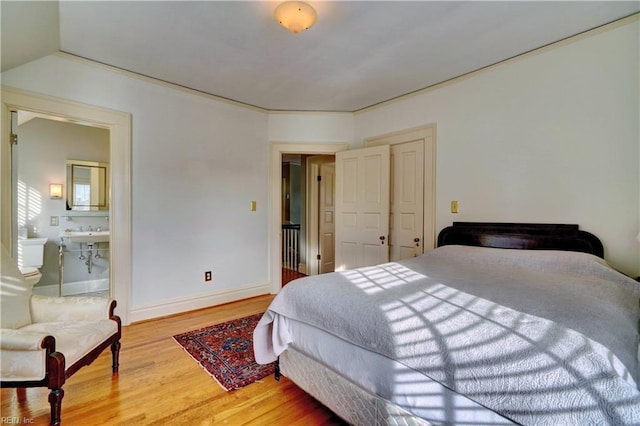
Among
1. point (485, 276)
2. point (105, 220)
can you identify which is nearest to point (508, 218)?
point (485, 276)

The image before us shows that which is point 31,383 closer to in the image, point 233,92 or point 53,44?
point 53,44

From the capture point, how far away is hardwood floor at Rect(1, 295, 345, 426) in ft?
5.11

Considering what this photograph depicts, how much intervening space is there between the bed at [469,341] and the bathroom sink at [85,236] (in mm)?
3125

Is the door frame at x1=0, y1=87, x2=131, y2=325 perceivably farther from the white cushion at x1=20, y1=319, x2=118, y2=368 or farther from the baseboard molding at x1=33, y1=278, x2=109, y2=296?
the baseboard molding at x1=33, y1=278, x2=109, y2=296

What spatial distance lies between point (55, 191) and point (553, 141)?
549cm

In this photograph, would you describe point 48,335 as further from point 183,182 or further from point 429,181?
point 429,181

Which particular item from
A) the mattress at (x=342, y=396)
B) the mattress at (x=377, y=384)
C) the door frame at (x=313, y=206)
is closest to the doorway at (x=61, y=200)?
the door frame at (x=313, y=206)

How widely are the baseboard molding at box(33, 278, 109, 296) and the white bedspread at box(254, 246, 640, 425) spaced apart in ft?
11.6

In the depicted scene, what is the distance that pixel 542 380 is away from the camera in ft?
2.74

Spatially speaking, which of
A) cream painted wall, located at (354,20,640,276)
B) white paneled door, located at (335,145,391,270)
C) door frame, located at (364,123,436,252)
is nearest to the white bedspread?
cream painted wall, located at (354,20,640,276)

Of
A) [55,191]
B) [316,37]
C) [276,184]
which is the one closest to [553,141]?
[316,37]

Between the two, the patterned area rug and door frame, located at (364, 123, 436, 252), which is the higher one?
door frame, located at (364, 123, 436, 252)

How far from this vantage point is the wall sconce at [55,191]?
3.65 m

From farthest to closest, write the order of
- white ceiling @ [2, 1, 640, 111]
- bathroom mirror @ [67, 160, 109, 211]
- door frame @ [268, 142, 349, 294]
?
1. door frame @ [268, 142, 349, 294]
2. bathroom mirror @ [67, 160, 109, 211]
3. white ceiling @ [2, 1, 640, 111]
